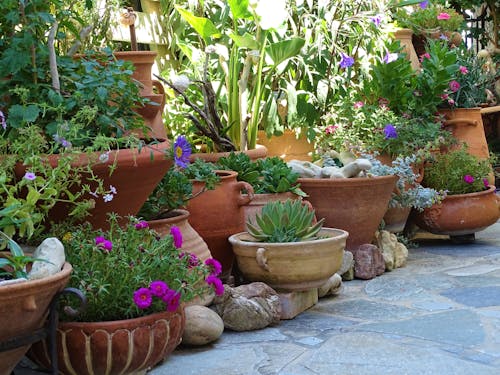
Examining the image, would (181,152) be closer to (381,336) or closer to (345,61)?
(381,336)

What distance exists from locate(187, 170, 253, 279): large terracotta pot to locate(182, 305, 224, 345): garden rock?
0.74m

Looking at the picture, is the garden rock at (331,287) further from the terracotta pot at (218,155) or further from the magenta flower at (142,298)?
the magenta flower at (142,298)

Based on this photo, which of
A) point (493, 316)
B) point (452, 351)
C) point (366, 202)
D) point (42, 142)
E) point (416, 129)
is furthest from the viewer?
point (416, 129)

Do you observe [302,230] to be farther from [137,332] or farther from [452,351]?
[137,332]

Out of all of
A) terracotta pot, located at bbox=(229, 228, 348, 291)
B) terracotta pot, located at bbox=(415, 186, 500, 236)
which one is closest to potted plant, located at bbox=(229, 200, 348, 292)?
terracotta pot, located at bbox=(229, 228, 348, 291)

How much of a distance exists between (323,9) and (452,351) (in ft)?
10.2

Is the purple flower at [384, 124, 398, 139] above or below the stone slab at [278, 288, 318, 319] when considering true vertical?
above

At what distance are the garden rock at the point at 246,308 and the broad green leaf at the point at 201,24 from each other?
2037 mm

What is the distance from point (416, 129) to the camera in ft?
16.9

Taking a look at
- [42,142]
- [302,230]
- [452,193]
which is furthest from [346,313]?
[452,193]

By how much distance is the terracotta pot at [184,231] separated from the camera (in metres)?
3.35

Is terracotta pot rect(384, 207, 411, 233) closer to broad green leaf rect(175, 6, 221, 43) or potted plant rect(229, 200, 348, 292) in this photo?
potted plant rect(229, 200, 348, 292)

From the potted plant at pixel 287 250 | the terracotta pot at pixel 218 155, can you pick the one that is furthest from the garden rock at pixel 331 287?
the terracotta pot at pixel 218 155

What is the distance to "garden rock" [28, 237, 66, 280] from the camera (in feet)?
7.55
